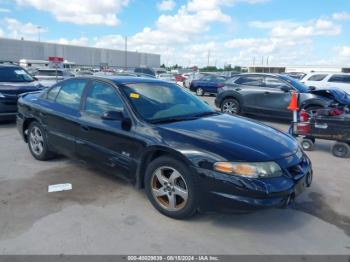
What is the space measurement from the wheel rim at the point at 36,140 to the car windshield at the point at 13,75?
15.1 feet

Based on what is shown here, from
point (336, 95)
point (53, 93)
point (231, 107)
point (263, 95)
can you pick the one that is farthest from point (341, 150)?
point (53, 93)

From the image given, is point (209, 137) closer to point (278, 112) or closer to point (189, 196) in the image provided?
point (189, 196)

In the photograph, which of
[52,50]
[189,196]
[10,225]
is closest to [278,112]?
[189,196]

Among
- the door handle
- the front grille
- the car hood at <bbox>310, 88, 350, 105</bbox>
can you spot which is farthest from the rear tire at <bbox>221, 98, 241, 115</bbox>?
the front grille

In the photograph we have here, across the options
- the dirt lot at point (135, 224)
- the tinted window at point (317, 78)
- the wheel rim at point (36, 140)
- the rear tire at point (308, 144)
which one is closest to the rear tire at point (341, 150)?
the rear tire at point (308, 144)

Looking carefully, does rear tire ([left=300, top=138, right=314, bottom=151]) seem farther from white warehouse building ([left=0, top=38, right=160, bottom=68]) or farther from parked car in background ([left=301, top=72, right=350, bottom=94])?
white warehouse building ([left=0, top=38, right=160, bottom=68])

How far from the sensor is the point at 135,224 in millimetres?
3496

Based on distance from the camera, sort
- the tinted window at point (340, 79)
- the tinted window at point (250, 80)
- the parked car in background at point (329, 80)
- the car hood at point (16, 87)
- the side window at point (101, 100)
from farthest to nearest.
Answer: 1. the tinted window at point (340, 79)
2. the parked car in background at point (329, 80)
3. the tinted window at point (250, 80)
4. the car hood at point (16, 87)
5. the side window at point (101, 100)

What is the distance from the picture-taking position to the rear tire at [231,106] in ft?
36.9

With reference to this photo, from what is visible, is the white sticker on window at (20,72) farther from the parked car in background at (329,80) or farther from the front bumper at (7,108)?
the parked car in background at (329,80)

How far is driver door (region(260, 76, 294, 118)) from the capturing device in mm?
10258

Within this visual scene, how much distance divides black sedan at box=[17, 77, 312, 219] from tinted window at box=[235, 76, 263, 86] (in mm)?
6728

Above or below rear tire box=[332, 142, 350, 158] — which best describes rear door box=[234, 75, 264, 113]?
above

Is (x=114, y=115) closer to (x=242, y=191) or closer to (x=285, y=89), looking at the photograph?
(x=242, y=191)
